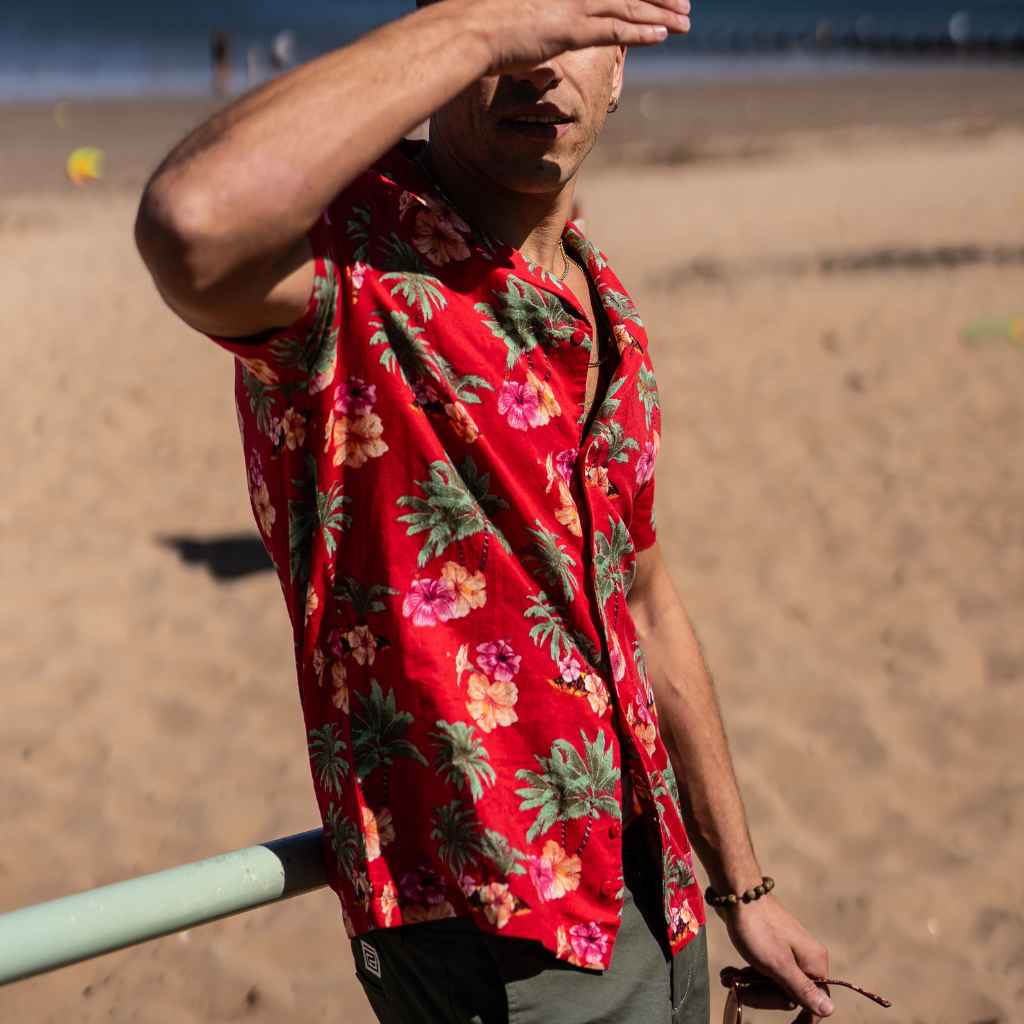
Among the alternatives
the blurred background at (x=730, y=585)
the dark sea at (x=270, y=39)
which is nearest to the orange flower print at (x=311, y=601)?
the blurred background at (x=730, y=585)

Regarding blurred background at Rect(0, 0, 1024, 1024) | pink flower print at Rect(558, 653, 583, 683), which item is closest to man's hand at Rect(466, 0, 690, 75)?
pink flower print at Rect(558, 653, 583, 683)

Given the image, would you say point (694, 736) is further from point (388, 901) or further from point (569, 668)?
point (388, 901)

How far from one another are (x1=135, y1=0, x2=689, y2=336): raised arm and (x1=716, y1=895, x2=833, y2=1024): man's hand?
3.76 ft

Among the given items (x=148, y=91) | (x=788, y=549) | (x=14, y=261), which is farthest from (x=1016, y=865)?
(x=148, y=91)

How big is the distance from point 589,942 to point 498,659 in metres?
0.34

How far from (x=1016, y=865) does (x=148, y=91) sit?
27.6m

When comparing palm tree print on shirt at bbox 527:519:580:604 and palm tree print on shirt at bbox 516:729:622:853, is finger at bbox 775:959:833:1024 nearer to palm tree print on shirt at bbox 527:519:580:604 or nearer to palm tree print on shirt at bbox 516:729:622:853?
palm tree print on shirt at bbox 516:729:622:853

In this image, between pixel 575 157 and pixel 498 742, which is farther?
pixel 575 157

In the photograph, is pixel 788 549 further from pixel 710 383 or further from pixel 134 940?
pixel 134 940

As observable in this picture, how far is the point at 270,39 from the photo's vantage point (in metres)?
45.0

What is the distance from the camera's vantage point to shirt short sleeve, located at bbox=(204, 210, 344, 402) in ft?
4.39

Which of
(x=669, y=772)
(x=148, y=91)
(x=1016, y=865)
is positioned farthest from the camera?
(x=148, y=91)

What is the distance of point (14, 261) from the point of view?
1070 cm

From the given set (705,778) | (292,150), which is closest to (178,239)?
(292,150)
